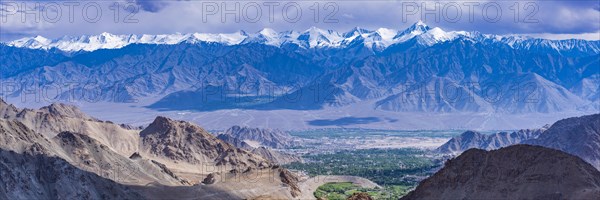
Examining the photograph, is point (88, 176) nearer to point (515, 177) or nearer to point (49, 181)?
point (49, 181)

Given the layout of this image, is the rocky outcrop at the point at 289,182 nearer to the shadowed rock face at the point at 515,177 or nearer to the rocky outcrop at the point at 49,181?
the rocky outcrop at the point at 49,181

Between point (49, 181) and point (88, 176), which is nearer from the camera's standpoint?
point (49, 181)

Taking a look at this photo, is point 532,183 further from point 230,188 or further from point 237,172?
point 237,172

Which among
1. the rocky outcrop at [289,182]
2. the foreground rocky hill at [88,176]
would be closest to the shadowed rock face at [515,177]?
the foreground rocky hill at [88,176]

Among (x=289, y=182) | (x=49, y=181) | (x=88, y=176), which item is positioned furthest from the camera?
(x=289, y=182)

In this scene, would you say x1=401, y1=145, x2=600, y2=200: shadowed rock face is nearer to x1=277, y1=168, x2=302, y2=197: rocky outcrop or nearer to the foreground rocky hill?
the foreground rocky hill

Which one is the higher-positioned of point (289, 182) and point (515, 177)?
point (515, 177)

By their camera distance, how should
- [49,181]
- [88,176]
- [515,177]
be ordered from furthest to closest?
1. [88,176]
2. [49,181]
3. [515,177]

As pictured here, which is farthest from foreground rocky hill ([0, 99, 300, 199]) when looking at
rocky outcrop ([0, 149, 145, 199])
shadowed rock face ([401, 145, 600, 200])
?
shadowed rock face ([401, 145, 600, 200])

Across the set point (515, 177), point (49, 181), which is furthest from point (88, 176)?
point (515, 177)
